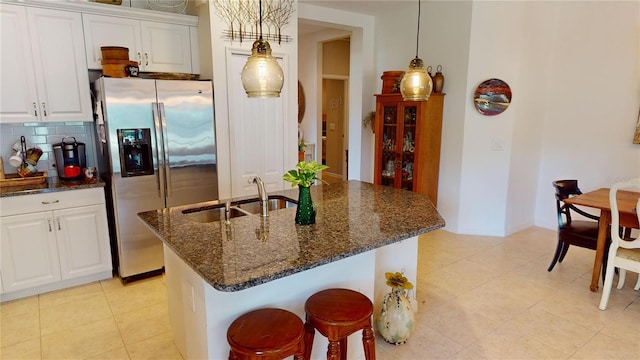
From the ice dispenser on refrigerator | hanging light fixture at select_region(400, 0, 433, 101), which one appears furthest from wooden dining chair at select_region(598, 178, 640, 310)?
the ice dispenser on refrigerator

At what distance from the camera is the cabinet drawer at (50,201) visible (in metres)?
2.87

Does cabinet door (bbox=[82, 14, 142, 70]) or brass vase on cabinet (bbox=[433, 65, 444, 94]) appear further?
brass vase on cabinet (bbox=[433, 65, 444, 94])

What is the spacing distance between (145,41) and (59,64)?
0.73 meters

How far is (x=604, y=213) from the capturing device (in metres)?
2.97

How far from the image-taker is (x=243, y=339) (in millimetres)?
1516

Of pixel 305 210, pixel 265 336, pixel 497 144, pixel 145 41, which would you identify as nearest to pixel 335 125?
pixel 497 144

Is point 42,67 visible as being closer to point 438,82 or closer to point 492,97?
point 438,82

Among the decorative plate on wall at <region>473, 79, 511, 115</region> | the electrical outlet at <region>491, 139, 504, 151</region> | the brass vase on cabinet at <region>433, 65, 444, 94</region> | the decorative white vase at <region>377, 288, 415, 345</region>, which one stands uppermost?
the brass vase on cabinet at <region>433, 65, 444, 94</region>

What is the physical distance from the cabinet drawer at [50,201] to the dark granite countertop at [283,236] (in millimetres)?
1231

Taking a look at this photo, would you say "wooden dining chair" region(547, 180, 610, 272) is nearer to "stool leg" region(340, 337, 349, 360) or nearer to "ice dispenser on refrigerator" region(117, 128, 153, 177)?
"stool leg" region(340, 337, 349, 360)

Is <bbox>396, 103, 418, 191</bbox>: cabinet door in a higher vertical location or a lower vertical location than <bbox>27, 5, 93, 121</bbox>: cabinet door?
lower

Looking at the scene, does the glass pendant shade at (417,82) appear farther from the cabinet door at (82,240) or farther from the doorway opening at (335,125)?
the doorway opening at (335,125)

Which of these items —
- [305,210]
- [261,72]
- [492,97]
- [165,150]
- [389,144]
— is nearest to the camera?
[261,72]

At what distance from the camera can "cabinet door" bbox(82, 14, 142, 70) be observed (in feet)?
10.6
